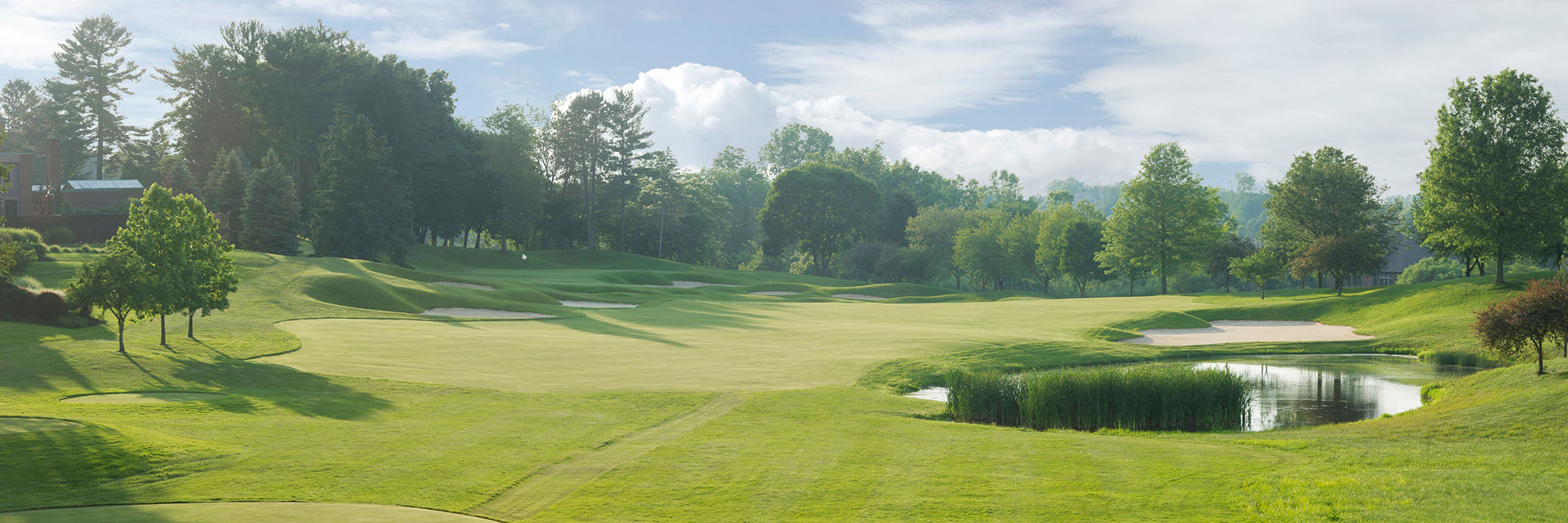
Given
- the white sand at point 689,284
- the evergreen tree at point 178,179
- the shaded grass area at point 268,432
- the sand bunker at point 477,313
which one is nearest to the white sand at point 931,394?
the shaded grass area at point 268,432

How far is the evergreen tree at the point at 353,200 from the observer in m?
57.3

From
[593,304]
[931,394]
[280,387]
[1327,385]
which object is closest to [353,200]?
[593,304]

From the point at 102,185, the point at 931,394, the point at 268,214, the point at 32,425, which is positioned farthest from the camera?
the point at 102,185

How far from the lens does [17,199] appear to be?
57.8m

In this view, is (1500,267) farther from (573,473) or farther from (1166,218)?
(573,473)

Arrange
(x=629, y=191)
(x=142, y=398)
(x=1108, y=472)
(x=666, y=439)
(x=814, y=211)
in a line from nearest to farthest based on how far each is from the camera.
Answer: (x=1108, y=472), (x=666, y=439), (x=142, y=398), (x=629, y=191), (x=814, y=211)

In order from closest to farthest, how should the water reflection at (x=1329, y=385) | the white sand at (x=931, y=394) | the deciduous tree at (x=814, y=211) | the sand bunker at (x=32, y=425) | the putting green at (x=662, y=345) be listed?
1. the sand bunker at (x=32, y=425)
2. the water reflection at (x=1329, y=385)
3. the putting green at (x=662, y=345)
4. the white sand at (x=931, y=394)
5. the deciduous tree at (x=814, y=211)

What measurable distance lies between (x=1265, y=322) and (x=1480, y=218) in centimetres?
1219

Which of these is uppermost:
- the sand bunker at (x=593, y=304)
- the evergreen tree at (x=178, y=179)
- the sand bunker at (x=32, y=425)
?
the evergreen tree at (x=178, y=179)

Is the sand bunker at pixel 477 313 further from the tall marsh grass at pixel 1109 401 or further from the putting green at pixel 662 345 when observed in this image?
the tall marsh grass at pixel 1109 401

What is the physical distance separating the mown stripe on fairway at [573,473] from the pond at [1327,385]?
757 centimetres

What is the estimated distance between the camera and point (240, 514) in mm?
8945

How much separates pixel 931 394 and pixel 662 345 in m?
9.45

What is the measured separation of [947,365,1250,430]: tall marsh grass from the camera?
17484 millimetres
